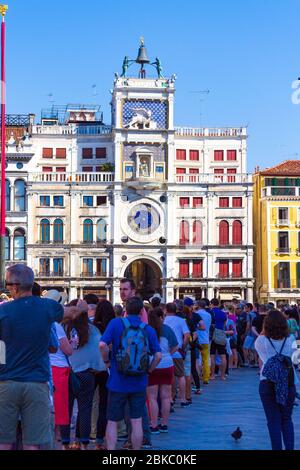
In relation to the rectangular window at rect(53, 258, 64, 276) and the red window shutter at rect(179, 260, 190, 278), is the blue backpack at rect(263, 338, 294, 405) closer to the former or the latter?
the rectangular window at rect(53, 258, 64, 276)

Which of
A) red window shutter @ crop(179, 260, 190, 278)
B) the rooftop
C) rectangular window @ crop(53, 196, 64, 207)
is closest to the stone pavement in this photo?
red window shutter @ crop(179, 260, 190, 278)

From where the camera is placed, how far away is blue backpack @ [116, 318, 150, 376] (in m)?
9.84

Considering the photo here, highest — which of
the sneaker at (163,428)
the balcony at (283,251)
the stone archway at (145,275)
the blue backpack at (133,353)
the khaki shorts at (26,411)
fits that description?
the balcony at (283,251)

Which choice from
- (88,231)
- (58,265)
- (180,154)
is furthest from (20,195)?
(180,154)

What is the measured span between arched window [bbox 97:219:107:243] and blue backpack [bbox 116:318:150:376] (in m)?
49.9

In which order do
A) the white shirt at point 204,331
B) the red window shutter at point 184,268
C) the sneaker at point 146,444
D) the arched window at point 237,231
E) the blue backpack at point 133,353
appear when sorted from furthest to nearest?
the arched window at point 237,231, the red window shutter at point 184,268, the white shirt at point 204,331, the sneaker at point 146,444, the blue backpack at point 133,353

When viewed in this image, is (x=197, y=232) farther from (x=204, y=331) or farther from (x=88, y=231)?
(x=204, y=331)

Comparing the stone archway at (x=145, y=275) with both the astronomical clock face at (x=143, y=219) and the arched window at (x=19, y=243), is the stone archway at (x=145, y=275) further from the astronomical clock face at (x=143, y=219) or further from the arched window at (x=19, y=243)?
the arched window at (x=19, y=243)

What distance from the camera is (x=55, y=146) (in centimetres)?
6284

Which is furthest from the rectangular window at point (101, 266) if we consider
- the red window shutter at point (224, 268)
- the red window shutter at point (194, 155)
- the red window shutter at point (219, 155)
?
the red window shutter at point (219, 155)

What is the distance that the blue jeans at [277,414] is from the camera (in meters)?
9.77

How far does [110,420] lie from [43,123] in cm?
5633

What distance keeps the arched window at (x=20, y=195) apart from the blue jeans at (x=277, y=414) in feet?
167

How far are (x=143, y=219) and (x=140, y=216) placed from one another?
0.86 ft
